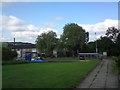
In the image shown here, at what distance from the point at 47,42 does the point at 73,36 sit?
40.0ft

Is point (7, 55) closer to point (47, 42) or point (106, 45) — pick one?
point (47, 42)

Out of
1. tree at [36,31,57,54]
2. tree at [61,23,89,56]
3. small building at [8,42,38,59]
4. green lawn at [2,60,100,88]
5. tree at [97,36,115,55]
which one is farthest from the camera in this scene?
tree at [97,36,115,55]

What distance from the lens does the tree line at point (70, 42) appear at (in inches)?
4742

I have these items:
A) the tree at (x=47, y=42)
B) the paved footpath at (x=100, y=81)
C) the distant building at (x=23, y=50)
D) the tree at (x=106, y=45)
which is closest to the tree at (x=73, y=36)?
the tree at (x=47, y=42)

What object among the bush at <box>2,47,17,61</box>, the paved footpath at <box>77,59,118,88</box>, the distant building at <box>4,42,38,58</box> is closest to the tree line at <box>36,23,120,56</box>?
the distant building at <box>4,42,38,58</box>

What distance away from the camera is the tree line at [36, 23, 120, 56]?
120m

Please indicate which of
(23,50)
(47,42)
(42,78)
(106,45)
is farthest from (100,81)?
(23,50)

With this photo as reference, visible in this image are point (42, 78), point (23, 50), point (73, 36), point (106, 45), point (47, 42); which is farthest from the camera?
point (23, 50)

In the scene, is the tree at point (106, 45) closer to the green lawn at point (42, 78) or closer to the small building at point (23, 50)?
the small building at point (23, 50)

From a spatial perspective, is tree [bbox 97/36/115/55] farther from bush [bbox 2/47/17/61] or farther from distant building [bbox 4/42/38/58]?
bush [bbox 2/47/17/61]

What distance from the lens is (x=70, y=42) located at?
395 ft

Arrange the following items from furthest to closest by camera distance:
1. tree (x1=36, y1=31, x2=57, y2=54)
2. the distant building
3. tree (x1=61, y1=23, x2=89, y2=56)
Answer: tree (x1=36, y1=31, x2=57, y2=54)
tree (x1=61, y1=23, x2=89, y2=56)
the distant building

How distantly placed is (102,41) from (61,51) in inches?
748

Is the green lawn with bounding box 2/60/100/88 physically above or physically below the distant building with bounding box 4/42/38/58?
below
